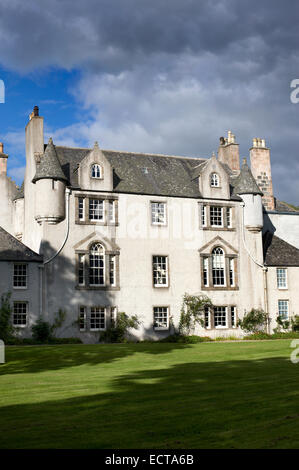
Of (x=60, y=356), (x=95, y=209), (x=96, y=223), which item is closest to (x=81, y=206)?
(x=95, y=209)

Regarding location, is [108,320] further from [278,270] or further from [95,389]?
[95,389]

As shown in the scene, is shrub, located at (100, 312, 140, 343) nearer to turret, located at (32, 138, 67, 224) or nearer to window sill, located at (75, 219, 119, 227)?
window sill, located at (75, 219, 119, 227)

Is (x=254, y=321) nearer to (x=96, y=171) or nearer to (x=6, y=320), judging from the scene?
(x=96, y=171)

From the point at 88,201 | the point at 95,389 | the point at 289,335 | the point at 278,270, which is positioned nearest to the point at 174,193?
the point at 88,201

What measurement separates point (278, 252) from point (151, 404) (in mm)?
35129

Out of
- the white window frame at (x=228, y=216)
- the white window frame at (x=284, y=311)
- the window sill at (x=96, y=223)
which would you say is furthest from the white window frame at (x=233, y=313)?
the window sill at (x=96, y=223)

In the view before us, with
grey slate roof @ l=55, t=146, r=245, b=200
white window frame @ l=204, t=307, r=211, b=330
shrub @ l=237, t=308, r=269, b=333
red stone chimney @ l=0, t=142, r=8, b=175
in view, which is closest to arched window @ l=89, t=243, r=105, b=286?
grey slate roof @ l=55, t=146, r=245, b=200

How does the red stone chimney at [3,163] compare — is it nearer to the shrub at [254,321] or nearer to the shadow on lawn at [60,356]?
the shadow on lawn at [60,356]

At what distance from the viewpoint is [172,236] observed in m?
41.9

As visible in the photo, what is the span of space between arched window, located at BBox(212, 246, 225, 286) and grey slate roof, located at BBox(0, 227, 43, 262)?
1314 cm

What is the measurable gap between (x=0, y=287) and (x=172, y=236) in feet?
42.1

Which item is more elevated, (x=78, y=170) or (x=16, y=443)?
(x=78, y=170)

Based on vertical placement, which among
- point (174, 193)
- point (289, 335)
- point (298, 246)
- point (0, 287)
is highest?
point (174, 193)

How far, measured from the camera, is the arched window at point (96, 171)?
40500mm
